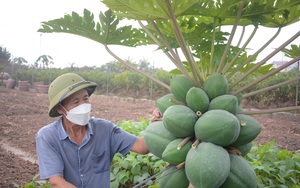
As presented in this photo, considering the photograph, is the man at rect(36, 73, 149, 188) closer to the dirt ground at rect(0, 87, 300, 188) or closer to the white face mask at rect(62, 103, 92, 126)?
the white face mask at rect(62, 103, 92, 126)

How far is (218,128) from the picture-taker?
1110 millimetres

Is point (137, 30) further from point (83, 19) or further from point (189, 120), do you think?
point (189, 120)

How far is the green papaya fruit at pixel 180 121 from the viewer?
46.2 inches

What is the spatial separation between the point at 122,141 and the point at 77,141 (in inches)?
12.8

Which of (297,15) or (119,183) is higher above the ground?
(297,15)

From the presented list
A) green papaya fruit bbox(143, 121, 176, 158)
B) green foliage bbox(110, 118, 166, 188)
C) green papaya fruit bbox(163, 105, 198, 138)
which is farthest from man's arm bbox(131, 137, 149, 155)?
green papaya fruit bbox(163, 105, 198, 138)

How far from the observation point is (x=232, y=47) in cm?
158

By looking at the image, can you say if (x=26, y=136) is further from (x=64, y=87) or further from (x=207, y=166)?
(x=207, y=166)

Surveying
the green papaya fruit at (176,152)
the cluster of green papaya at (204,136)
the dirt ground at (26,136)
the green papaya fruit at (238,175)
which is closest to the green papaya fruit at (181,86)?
the cluster of green papaya at (204,136)

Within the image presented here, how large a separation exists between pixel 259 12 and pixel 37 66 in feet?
98.8

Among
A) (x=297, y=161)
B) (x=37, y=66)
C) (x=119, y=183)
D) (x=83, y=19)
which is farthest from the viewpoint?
(x=37, y=66)

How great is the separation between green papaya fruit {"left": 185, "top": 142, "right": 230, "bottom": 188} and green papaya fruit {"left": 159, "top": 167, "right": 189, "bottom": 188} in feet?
0.43

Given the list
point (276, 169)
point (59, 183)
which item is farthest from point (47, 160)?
point (276, 169)

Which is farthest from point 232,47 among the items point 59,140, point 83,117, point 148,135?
point 59,140
